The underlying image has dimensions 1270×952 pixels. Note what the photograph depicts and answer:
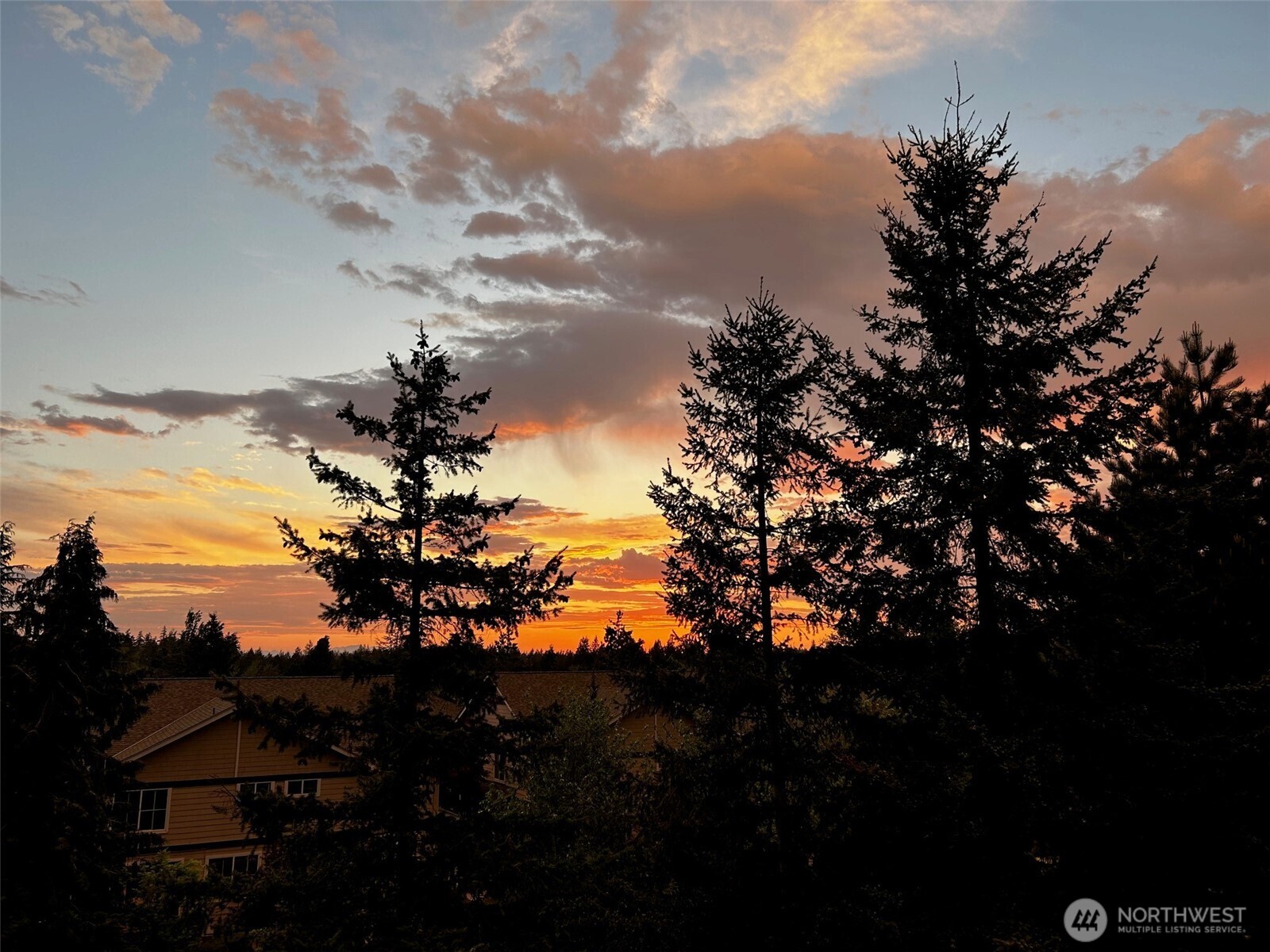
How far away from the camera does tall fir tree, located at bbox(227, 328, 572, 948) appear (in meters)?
13.5

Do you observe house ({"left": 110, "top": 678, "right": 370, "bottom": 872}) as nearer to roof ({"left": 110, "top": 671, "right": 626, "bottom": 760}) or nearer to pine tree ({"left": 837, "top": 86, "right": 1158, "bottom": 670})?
roof ({"left": 110, "top": 671, "right": 626, "bottom": 760})

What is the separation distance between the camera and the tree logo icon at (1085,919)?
40.4 feet

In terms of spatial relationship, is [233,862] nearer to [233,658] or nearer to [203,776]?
[203,776]

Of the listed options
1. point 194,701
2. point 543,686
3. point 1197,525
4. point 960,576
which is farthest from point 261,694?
point 1197,525

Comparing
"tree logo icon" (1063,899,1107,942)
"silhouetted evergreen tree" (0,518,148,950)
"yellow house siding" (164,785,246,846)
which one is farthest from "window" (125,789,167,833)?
"tree logo icon" (1063,899,1107,942)

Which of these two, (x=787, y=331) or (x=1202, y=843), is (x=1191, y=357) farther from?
(x=1202, y=843)

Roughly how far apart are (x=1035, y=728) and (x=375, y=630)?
13542mm

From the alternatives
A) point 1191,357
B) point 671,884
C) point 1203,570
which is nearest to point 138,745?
point 671,884

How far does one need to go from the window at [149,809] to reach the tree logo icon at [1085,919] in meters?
32.4

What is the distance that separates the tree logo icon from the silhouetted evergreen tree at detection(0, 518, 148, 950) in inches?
735

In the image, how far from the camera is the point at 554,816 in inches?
627

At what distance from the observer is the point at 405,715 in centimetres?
1497

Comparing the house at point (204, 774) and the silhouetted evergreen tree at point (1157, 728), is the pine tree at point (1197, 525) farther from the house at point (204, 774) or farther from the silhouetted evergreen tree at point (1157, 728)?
the house at point (204, 774)

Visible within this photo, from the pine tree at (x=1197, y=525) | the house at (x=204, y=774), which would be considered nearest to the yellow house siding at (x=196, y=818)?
the house at (x=204, y=774)
